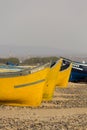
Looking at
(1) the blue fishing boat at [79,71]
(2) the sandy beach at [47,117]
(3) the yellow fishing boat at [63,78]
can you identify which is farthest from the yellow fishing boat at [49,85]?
(1) the blue fishing boat at [79,71]

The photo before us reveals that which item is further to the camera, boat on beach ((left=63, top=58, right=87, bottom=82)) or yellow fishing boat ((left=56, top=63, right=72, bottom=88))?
boat on beach ((left=63, top=58, right=87, bottom=82))

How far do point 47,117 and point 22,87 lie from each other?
2.48 meters

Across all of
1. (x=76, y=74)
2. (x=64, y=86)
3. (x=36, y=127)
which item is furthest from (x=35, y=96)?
(x=76, y=74)

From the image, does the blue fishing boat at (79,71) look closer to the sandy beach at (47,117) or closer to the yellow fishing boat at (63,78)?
the yellow fishing boat at (63,78)

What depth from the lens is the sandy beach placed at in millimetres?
11773

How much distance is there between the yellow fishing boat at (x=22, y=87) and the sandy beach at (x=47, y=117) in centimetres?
38

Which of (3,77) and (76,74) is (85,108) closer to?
(3,77)

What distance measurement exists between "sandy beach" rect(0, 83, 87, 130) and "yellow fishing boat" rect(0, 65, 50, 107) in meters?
0.38

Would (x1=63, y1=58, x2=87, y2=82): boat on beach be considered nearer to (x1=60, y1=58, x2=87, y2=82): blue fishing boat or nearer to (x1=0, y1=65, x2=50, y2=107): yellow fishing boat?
(x1=60, y1=58, x2=87, y2=82): blue fishing boat

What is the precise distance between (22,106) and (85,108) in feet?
8.04

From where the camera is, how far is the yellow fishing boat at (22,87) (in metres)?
15.5

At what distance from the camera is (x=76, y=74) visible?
32.2 m

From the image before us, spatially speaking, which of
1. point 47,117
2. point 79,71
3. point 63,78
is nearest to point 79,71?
point 79,71

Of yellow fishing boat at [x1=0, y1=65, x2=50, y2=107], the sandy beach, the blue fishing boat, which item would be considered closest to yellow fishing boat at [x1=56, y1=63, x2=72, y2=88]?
the blue fishing boat
